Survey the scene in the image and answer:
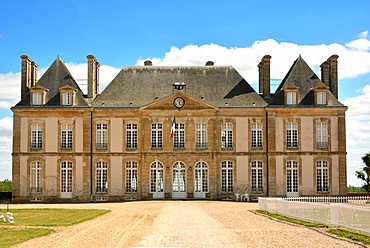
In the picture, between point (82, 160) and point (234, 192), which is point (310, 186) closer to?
point (234, 192)

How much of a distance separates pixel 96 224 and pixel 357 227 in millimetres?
7196

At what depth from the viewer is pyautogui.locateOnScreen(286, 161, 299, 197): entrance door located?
101 feet

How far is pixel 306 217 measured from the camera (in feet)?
55.7

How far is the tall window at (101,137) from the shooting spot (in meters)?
31.1

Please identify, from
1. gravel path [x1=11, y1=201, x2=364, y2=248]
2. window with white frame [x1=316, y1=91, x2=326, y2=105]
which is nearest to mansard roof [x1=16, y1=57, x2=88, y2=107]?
window with white frame [x1=316, y1=91, x2=326, y2=105]

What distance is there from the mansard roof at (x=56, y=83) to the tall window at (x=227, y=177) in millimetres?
8418

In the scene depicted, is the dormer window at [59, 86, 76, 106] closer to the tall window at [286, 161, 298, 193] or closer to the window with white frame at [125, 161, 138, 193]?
the window with white frame at [125, 161, 138, 193]

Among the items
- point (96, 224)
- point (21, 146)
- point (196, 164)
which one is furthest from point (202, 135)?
point (96, 224)

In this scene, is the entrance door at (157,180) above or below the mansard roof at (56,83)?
below

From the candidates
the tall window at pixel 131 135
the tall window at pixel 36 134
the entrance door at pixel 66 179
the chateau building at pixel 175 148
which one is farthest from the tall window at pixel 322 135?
the tall window at pixel 36 134

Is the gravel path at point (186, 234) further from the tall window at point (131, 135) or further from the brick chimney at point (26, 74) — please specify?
the brick chimney at point (26, 74)

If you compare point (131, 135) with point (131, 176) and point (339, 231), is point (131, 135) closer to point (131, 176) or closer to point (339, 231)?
point (131, 176)

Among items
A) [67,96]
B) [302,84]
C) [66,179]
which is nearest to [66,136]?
[67,96]

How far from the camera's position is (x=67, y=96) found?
102 ft
